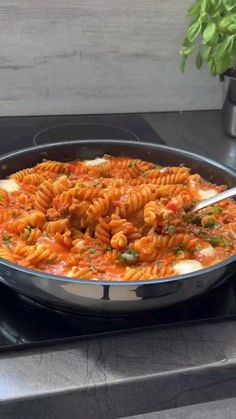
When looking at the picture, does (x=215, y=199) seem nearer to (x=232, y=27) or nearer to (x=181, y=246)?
(x=181, y=246)

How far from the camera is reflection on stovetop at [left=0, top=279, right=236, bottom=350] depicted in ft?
2.58

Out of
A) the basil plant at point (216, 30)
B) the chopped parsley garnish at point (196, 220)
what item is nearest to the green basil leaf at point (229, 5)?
the basil plant at point (216, 30)

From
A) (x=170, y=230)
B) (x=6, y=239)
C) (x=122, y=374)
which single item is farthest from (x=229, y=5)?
(x=122, y=374)

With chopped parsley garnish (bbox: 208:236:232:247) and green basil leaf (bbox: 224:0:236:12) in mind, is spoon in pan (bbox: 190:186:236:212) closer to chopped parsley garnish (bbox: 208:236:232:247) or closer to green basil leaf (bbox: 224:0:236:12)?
chopped parsley garnish (bbox: 208:236:232:247)

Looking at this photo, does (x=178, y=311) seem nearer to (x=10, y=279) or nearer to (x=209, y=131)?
(x=10, y=279)

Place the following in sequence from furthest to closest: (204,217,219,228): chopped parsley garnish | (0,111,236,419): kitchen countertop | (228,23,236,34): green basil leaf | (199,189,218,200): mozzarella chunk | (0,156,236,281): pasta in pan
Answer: (228,23,236,34): green basil leaf, (199,189,218,200): mozzarella chunk, (204,217,219,228): chopped parsley garnish, (0,156,236,281): pasta in pan, (0,111,236,419): kitchen countertop

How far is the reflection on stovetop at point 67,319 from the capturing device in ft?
2.58

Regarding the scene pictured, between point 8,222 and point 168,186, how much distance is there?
12.1 inches

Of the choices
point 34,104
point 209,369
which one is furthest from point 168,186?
point 34,104

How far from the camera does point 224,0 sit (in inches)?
54.6

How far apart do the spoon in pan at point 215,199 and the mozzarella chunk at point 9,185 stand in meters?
0.35

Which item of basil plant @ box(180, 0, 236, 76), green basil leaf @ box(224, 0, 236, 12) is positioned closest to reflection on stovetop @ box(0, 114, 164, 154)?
basil plant @ box(180, 0, 236, 76)

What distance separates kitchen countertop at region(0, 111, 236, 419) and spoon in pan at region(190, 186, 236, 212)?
0.22 metres

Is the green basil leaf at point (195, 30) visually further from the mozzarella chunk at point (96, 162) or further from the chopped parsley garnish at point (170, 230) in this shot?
the chopped parsley garnish at point (170, 230)
